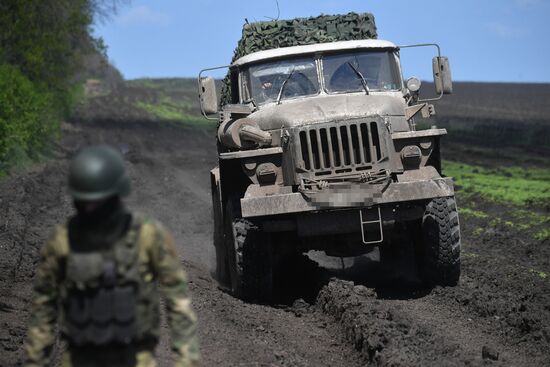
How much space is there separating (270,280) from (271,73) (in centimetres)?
244

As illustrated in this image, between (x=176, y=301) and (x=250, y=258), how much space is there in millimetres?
5555

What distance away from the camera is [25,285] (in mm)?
10148

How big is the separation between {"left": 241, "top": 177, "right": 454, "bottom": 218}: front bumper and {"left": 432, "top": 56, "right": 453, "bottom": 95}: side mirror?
1.74 m

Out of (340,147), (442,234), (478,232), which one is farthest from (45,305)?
(478,232)

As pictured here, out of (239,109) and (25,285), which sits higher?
(239,109)

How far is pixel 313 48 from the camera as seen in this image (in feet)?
36.2

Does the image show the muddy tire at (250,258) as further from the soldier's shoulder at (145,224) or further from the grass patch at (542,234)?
the soldier's shoulder at (145,224)

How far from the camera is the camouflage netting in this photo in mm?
11891

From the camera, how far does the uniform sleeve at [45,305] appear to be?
4.33 meters

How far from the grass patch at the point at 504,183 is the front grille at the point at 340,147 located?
27.6 feet

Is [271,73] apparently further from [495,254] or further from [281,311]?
[495,254]

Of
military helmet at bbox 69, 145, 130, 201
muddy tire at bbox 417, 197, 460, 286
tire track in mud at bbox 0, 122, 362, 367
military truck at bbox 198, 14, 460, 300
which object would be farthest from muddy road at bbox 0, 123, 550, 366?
military helmet at bbox 69, 145, 130, 201

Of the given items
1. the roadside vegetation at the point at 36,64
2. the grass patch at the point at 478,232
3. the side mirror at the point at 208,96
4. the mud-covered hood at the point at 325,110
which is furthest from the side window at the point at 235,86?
the roadside vegetation at the point at 36,64

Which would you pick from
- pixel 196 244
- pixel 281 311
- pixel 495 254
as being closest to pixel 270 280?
→ pixel 281 311
